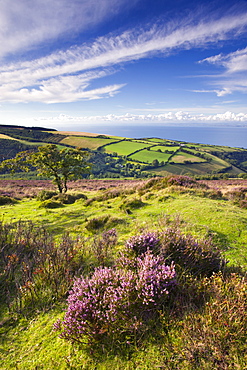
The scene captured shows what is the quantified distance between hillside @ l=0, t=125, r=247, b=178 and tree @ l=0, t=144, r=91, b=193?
172 feet

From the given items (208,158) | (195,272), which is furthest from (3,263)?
(208,158)

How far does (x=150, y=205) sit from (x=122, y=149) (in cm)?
11641

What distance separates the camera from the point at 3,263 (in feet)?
17.2

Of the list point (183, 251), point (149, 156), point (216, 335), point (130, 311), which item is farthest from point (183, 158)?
point (216, 335)

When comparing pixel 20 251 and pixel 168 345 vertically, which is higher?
pixel 168 345

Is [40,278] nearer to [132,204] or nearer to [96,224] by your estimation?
[96,224]

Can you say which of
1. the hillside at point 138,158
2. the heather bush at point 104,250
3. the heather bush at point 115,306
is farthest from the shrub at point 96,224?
the hillside at point 138,158

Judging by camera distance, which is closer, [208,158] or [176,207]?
[176,207]

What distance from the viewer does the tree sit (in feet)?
65.4

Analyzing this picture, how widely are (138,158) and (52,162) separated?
87163mm

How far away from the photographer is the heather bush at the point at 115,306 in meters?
2.94

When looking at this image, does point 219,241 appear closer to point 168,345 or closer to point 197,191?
point 168,345

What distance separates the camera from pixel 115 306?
121 inches

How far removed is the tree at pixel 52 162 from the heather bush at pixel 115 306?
61.7 feet
